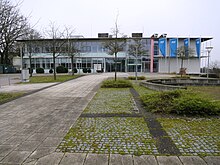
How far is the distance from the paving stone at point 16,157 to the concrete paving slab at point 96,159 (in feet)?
4.17

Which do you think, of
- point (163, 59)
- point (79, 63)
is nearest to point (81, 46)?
point (79, 63)

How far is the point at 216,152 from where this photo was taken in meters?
Result: 3.46

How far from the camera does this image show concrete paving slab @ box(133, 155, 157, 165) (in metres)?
3.10

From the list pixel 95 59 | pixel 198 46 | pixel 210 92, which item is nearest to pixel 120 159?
pixel 210 92

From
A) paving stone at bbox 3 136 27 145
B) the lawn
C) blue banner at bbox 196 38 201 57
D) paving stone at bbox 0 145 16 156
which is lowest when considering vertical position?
paving stone at bbox 0 145 16 156

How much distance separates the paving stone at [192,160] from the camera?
308cm

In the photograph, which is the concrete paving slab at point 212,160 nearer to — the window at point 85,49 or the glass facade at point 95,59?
the glass facade at point 95,59

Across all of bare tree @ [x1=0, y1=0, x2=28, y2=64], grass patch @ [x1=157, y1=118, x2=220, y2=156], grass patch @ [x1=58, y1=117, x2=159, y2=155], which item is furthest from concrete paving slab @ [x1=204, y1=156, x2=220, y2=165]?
bare tree @ [x1=0, y1=0, x2=28, y2=64]

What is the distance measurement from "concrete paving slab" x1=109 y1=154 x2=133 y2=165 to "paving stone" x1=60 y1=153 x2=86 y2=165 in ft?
1.82

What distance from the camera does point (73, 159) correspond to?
324cm

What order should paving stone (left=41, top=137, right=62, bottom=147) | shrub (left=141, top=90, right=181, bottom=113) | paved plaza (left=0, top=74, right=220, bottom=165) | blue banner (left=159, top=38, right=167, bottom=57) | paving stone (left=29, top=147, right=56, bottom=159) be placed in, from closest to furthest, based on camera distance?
paved plaza (left=0, top=74, right=220, bottom=165), paving stone (left=29, top=147, right=56, bottom=159), paving stone (left=41, top=137, right=62, bottom=147), shrub (left=141, top=90, right=181, bottom=113), blue banner (left=159, top=38, right=167, bottom=57)

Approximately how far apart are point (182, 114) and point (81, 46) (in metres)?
41.5

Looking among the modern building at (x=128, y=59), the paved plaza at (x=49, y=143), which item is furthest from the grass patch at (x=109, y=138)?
the modern building at (x=128, y=59)

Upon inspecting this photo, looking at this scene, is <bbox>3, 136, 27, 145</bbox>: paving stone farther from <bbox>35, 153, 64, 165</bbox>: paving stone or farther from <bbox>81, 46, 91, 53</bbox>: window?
<bbox>81, 46, 91, 53</bbox>: window
